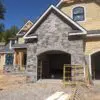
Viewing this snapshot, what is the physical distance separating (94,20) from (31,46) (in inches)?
275

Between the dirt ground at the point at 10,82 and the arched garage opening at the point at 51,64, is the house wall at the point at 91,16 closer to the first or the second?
the arched garage opening at the point at 51,64

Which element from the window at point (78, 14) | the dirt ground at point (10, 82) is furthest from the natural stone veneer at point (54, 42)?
the window at point (78, 14)

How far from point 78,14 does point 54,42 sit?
15.4ft

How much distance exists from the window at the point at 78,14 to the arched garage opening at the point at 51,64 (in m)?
4.03

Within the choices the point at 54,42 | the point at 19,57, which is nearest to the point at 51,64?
the point at 54,42

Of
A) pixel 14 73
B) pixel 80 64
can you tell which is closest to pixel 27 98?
pixel 80 64

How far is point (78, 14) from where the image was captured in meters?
23.9

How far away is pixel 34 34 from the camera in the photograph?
73.5 ft

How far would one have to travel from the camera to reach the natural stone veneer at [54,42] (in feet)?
67.9

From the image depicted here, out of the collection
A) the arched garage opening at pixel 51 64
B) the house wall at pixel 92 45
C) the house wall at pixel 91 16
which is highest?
the house wall at pixel 91 16

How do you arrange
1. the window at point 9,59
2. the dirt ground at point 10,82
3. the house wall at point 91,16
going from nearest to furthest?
the dirt ground at point 10,82 < the house wall at point 91,16 < the window at point 9,59

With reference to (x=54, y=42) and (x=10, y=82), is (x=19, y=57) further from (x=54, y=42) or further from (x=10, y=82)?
(x=54, y=42)

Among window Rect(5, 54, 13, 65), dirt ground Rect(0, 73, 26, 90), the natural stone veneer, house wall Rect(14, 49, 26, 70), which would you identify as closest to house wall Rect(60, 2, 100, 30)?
the natural stone veneer

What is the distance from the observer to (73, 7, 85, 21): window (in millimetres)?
23625
